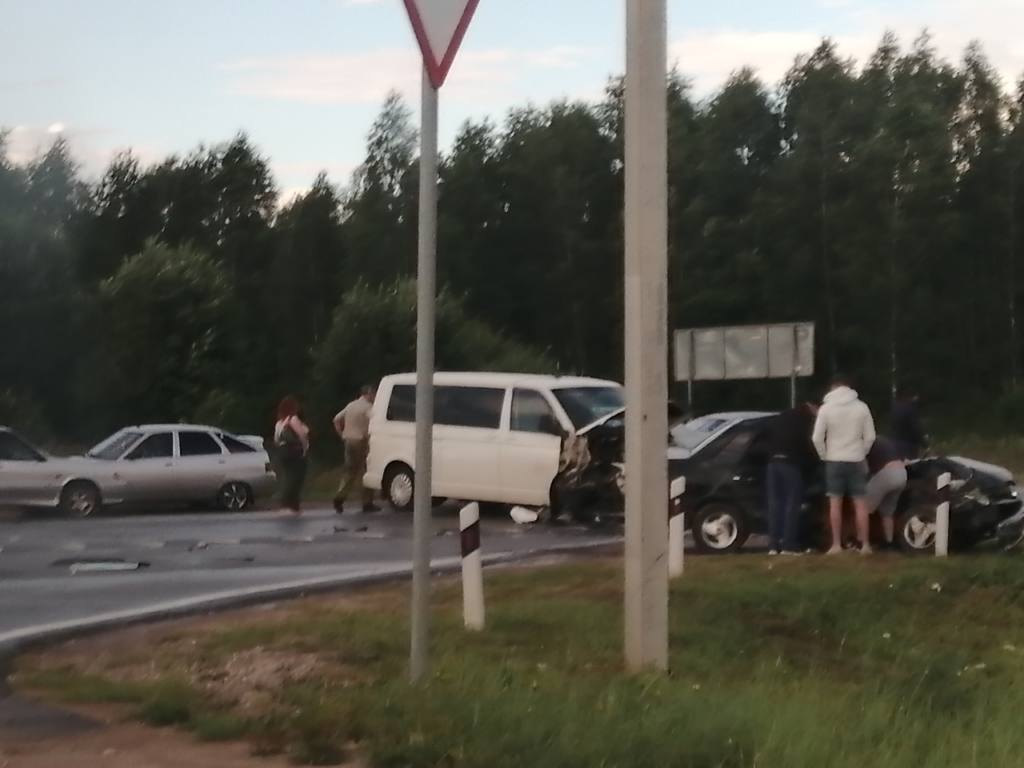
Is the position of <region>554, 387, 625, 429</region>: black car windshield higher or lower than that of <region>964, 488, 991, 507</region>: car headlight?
higher

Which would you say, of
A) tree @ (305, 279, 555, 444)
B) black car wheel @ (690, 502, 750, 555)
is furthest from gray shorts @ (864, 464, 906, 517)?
tree @ (305, 279, 555, 444)

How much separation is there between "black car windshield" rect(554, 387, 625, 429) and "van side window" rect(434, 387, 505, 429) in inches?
35.0

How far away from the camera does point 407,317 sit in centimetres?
5141

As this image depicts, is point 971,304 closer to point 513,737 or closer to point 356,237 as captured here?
point 356,237

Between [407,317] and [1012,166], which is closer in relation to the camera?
[407,317]

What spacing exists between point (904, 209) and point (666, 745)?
59.1 meters

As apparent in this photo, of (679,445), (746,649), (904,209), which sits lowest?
(746,649)

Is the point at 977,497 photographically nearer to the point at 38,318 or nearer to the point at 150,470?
the point at 150,470

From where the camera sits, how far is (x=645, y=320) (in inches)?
356

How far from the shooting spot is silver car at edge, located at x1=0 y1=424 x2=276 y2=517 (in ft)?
86.2

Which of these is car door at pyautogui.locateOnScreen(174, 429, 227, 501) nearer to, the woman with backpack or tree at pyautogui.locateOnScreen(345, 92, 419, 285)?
the woman with backpack

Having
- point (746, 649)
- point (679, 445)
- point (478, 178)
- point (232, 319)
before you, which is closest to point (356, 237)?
point (478, 178)

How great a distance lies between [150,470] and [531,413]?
712 centimetres

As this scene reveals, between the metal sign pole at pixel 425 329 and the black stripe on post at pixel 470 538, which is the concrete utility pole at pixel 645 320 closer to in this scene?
the metal sign pole at pixel 425 329
